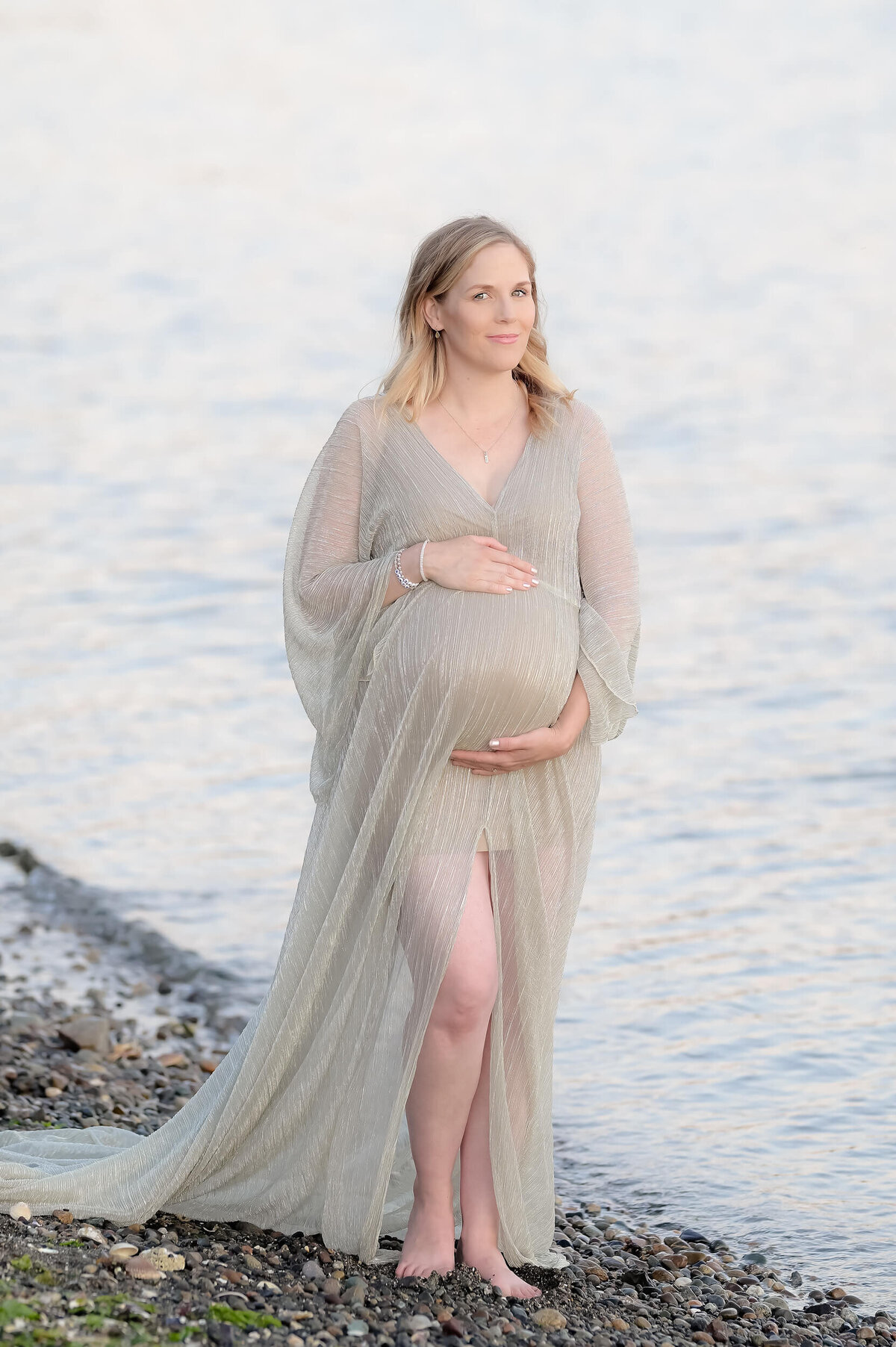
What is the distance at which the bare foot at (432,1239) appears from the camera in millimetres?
3881

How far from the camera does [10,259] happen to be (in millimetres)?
25766

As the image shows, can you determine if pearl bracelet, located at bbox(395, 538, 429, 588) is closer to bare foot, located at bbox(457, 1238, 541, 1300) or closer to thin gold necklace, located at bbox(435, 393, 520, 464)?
thin gold necklace, located at bbox(435, 393, 520, 464)

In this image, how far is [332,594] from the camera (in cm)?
403

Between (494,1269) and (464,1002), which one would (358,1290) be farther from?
(464,1002)

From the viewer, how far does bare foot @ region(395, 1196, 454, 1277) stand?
12.7 ft

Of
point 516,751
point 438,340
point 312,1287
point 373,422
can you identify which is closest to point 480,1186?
point 312,1287

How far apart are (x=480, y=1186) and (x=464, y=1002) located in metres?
0.46

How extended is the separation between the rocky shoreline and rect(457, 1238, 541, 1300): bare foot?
0.09ft

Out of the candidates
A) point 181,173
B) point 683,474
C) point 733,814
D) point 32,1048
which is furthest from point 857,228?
point 32,1048

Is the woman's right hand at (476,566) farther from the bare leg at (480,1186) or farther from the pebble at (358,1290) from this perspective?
the pebble at (358,1290)

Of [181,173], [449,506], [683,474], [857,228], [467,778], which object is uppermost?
[181,173]

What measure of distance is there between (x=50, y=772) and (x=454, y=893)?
19.0 ft

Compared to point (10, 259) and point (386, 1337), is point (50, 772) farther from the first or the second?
point (10, 259)

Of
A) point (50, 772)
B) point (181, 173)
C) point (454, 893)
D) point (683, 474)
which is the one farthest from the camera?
point (181, 173)
